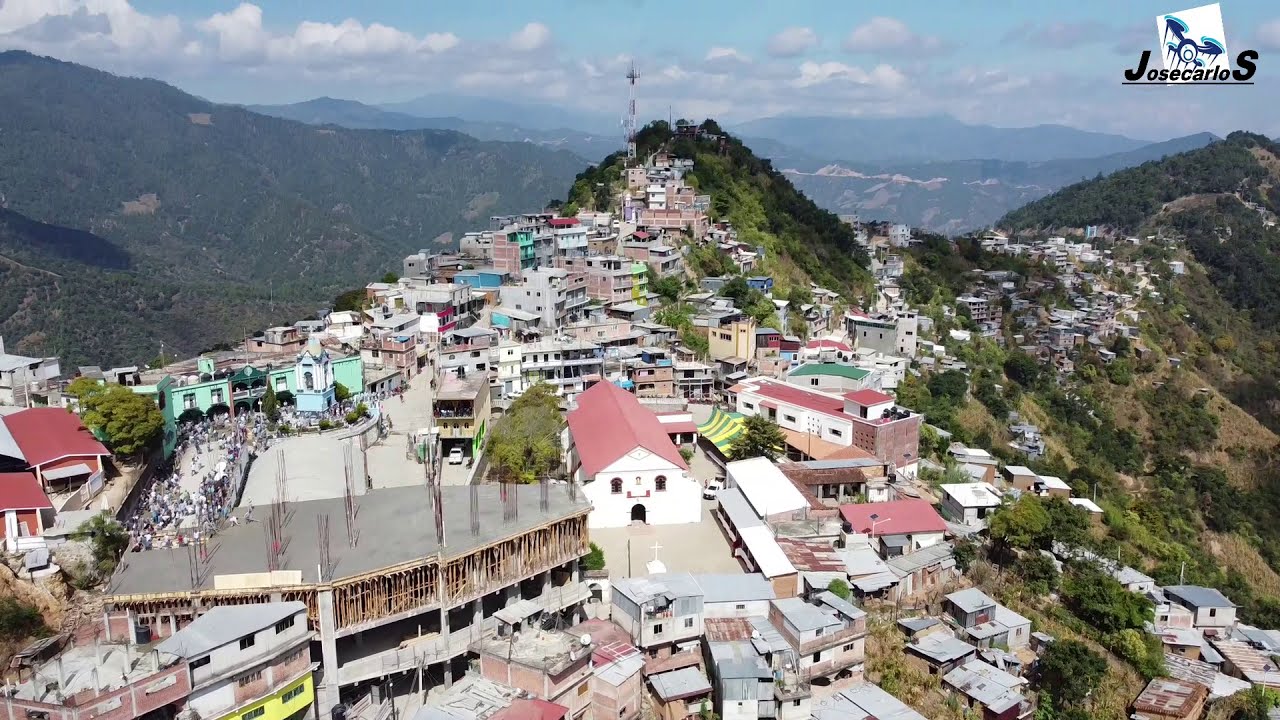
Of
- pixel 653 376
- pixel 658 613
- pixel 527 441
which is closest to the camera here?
pixel 658 613

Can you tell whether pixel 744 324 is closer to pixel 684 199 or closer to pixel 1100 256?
pixel 684 199

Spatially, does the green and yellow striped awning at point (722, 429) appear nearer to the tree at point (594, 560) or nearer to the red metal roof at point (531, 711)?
the tree at point (594, 560)

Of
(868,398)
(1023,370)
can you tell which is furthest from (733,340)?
(1023,370)

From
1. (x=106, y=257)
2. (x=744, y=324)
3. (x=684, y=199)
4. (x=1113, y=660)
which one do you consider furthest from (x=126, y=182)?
(x=1113, y=660)

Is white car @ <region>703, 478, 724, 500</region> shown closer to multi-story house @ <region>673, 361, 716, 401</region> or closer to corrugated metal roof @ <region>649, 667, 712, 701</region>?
corrugated metal roof @ <region>649, 667, 712, 701</region>

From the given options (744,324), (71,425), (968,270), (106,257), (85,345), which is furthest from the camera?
(106,257)

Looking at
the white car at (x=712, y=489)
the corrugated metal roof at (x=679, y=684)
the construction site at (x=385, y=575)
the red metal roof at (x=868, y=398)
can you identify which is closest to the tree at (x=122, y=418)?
the construction site at (x=385, y=575)

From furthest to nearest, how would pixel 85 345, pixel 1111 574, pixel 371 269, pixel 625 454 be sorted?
pixel 371 269 → pixel 85 345 → pixel 1111 574 → pixel 625 454

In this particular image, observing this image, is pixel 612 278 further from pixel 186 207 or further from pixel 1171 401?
pixel 186 207
